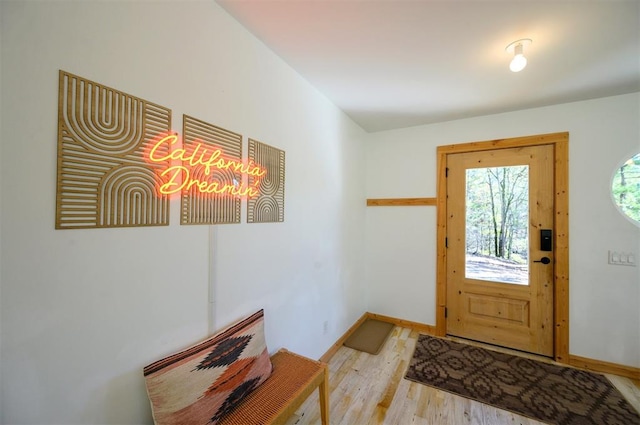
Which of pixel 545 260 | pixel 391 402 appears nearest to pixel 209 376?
pixel 391 402

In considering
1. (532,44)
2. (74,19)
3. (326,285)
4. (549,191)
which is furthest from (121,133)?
(549,191)

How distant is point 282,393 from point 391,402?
1080mm

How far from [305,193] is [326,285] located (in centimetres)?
100

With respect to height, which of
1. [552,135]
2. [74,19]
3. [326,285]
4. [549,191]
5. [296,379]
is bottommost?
[296,379]

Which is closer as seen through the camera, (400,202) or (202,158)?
(202,158)

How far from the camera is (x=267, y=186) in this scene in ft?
5.85

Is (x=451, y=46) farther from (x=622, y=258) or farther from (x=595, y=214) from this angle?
(x=622, y=258)

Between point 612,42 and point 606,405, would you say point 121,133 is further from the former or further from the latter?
point 606,405

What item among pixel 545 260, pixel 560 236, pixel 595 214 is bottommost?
pixel 545 260

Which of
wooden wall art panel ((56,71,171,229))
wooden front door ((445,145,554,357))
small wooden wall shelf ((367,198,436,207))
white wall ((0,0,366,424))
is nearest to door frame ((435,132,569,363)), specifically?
wooden front door ((445,145,554,357))

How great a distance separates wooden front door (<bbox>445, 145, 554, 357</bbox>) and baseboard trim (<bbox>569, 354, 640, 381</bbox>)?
0.20 metres

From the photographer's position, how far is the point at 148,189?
111 centimetres

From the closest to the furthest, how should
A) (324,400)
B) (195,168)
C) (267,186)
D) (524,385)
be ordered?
(195,168) → (324,400) → (267,186) → (524,385)

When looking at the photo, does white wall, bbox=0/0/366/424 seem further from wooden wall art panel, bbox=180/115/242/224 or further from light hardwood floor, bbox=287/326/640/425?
light hardwood floor, bbox=287/326/640/425
